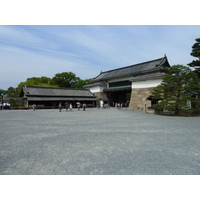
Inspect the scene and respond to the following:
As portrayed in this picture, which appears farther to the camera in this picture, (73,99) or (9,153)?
(73,99)

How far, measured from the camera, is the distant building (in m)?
25.7

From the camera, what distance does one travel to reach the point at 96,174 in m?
3.12

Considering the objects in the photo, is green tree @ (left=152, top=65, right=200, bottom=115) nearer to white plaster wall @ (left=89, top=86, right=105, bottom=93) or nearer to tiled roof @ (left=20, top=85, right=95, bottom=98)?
tiled roof @ (left=20, top=85, right=95, bottom=98)

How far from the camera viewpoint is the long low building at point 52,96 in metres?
28.2

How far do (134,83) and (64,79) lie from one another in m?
27.5

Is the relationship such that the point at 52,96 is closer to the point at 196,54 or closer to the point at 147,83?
the point at 147,83

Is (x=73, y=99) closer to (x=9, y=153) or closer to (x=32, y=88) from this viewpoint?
(x=32, y=88)

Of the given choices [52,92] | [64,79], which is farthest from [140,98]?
[64,79]

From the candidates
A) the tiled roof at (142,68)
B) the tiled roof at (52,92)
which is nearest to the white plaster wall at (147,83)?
the tiled roof at (142,68)

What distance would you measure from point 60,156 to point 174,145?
382 cm

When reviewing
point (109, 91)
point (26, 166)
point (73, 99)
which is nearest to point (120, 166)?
point (26, 166)

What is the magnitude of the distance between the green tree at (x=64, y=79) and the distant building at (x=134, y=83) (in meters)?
11.3

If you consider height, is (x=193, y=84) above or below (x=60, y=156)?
above

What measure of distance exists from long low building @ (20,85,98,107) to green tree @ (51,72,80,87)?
13.8 metres
